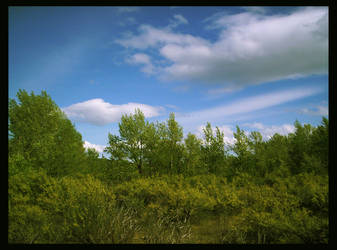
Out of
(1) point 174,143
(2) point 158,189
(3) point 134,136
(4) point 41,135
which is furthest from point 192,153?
(4) point 41,135

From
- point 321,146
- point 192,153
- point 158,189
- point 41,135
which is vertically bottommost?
point 158,189

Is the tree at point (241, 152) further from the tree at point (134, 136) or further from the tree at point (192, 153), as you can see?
the tree at point (134, 136)

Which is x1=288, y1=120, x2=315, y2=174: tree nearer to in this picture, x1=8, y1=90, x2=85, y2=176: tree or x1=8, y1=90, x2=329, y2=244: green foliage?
x1=8, y1=90, x2=329, y2=244: green foliage

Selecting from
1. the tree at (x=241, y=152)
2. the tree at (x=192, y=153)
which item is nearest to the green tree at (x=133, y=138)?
the tree at (x=192, y=153)

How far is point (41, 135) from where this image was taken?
60.2 feet

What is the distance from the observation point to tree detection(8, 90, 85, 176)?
17266 millimetres

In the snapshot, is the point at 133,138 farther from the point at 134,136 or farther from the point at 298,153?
the point at 298,153
